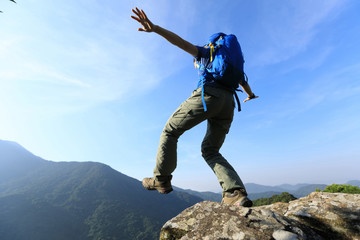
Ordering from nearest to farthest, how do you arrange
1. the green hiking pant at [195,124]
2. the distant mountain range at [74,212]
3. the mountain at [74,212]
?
the green hiking pant at [195,124] < the distant mountain range at [74,212] < the mountain at [74,212]

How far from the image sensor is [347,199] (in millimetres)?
3297

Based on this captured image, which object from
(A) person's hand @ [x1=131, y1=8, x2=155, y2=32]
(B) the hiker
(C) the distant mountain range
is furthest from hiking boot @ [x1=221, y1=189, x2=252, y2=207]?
(C) the distant mountain range

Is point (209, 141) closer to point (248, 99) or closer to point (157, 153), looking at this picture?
point (157, 153)

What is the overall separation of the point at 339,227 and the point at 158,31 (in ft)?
12.1

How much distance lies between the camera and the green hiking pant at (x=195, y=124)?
3.29 meters

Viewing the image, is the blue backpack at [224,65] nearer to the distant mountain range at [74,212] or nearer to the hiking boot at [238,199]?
the hiking boot at [238,199]

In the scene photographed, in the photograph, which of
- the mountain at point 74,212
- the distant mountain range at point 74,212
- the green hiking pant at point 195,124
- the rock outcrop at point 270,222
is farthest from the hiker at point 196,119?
the mountain at point 74,212

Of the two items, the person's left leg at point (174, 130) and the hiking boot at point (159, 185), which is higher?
the person's left leg at point (174, 130)

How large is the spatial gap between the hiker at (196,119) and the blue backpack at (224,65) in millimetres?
76

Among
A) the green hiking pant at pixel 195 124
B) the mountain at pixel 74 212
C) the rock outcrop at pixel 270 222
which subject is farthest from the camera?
the mountain at pixel 74 212

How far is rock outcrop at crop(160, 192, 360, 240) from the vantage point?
2.17 metres

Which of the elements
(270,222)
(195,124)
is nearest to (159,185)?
(195,124)

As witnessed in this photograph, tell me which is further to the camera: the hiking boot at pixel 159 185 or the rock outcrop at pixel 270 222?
the hiking boot at pixel 159 185

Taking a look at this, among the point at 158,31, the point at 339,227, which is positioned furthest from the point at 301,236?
the point at 158,31
